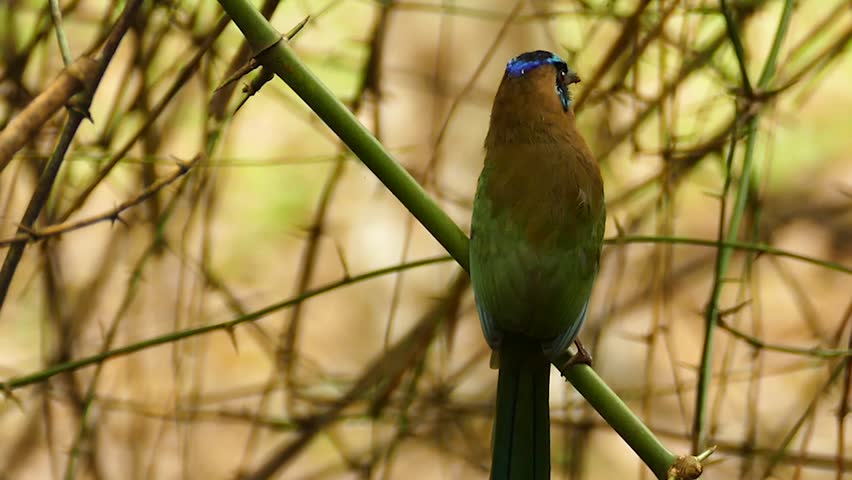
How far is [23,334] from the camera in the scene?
512 cm

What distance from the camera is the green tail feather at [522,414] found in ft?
5.67

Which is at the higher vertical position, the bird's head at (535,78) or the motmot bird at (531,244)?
the bird's head at (535,78)

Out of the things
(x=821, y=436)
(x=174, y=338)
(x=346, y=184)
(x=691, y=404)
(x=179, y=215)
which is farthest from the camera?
(x=346, y=184)

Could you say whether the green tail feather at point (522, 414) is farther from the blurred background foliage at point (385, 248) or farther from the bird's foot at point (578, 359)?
the blurred background foliage at point (385, 248)

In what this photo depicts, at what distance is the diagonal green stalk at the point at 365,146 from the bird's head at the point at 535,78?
22.0 inches

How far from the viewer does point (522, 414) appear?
69.6 inches

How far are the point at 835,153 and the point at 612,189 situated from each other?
1.77m

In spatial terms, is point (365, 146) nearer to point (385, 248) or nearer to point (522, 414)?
point (522, 414)

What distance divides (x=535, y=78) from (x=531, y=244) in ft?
0.98

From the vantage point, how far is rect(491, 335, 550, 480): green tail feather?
1729 millimetres

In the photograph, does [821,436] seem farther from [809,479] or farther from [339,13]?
[339,13]

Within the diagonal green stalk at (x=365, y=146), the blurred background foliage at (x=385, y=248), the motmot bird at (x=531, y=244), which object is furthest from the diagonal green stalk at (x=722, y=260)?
the diagonal green stalk at (x=365, y=146)

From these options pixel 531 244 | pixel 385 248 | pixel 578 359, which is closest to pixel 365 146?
pixel 578 359

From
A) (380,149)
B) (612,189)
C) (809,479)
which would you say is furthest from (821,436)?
(380,149)
